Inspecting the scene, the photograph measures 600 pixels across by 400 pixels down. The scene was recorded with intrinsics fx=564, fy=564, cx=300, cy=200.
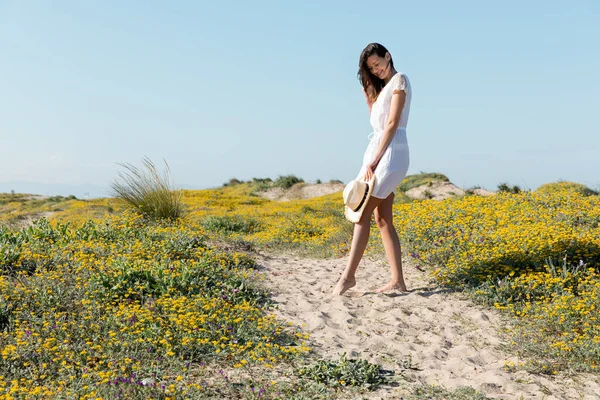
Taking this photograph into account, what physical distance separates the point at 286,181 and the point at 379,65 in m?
20.4

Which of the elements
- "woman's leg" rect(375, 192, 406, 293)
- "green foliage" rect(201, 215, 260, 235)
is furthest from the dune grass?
"woman's leg" rect(375, 192, 406, 293)

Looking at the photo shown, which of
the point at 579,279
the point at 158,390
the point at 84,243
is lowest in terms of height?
the point at 158,390

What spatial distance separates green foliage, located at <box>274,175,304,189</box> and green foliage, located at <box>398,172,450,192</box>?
596cm

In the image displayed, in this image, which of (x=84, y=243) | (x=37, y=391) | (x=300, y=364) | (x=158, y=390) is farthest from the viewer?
(x=84, y=243)

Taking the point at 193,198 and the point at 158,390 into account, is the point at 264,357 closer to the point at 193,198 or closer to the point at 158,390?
the point at 158,390

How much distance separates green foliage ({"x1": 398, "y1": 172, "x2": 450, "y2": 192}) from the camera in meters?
21.6

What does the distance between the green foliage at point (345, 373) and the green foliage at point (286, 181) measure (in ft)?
71.6

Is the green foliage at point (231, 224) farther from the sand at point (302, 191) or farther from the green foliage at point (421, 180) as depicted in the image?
the sand at point (302, 191)

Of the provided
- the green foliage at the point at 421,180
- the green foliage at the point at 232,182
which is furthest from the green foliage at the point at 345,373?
the green foliage at the point at 232,182

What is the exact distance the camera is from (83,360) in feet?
15.9

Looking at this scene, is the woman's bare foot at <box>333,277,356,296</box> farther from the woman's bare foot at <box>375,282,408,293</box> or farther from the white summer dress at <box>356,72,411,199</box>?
the white summer dress at <box>356,72,411,199</box>

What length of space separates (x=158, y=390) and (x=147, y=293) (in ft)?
7.63

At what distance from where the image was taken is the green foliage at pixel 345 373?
A: 4418mm

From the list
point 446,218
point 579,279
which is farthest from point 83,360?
point 446,218
